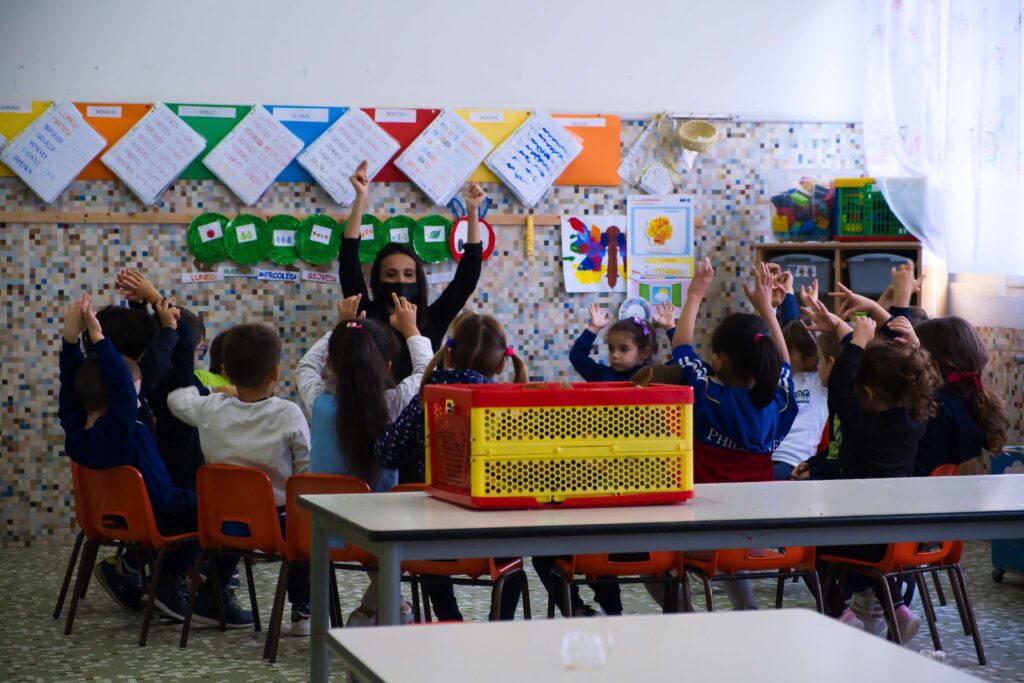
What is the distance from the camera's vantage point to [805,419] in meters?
4.84

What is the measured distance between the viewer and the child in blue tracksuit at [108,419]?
3.96m

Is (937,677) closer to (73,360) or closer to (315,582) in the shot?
(315,582)

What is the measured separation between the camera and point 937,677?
145cm

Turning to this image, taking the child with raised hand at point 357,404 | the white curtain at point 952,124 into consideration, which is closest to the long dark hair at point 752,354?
the child with raised hand at point 357,404

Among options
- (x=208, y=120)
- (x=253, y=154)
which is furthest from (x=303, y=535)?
(x=208, y=120)

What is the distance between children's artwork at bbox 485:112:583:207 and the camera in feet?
19.6

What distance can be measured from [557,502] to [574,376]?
3530mm

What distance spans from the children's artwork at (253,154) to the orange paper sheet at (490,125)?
826 millimetres

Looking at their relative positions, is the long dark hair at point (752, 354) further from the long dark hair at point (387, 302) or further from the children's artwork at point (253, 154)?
the children's artwork at point (253, 154)

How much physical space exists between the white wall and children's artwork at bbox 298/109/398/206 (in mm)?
134

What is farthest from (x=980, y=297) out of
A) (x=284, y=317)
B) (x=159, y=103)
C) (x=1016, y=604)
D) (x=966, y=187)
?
(x=159, y=103)

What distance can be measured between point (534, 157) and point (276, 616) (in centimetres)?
295

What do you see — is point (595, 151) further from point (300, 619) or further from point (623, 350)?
point (300, 619)

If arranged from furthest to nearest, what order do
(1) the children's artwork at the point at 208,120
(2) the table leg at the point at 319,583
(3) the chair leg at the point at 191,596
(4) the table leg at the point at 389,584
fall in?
(1) the children's artwork at the point at 208,120, (3) the chair leg at the point at 191,596, (2) the table leg at the point at 319,583, (4) the table leg at the point at 389,584
